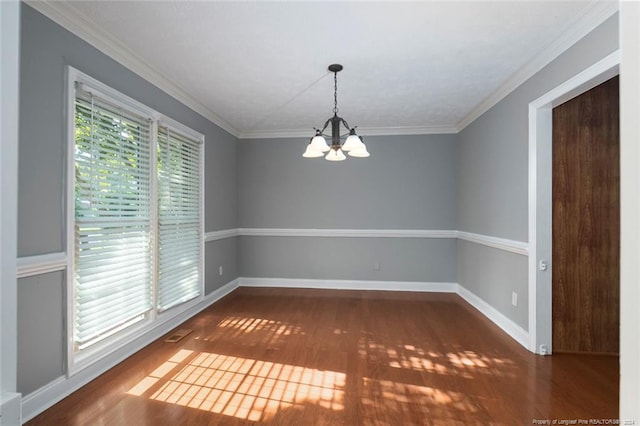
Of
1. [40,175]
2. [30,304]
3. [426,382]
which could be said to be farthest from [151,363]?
[426,382]

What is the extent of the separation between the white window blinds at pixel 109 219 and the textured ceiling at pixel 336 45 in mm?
658

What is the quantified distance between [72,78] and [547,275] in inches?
157

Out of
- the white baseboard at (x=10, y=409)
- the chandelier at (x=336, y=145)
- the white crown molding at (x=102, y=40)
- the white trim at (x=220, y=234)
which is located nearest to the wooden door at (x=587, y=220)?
the chandelier at (x=336, y=145)

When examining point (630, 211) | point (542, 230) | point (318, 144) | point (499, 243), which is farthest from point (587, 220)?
point (630, 211)

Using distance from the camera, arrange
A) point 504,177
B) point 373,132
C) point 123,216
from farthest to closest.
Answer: point 373,132 → point 504,177 → point 123,216

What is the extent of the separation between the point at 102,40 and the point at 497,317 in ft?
14.8

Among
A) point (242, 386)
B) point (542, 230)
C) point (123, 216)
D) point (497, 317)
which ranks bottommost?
point (242, 386)

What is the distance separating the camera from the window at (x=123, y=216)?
7.35ft

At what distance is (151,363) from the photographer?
261cm

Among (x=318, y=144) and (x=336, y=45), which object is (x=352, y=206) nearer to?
(x=318, y=144)

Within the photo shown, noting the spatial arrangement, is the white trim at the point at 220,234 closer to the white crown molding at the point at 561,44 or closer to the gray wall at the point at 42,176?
the gray wall at the point at 42,176

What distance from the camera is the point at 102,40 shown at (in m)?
2.39

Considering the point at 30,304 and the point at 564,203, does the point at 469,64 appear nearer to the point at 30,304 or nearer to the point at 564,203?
the point at 564,203

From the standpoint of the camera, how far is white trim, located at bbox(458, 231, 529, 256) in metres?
2.98
